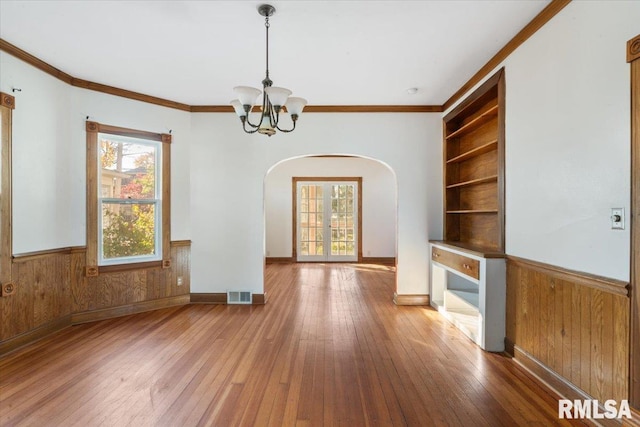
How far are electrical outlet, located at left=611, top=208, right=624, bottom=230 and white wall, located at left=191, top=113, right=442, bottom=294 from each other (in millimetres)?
2581

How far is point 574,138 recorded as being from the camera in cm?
209

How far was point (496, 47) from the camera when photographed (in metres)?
2.88

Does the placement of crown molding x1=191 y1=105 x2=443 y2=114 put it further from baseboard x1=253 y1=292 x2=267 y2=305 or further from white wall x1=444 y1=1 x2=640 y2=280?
baseboard x1=253 y1=292 x2=267 y2=305

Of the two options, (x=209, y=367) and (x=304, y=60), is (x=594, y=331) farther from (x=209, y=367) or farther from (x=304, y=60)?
(x=304, y=60)

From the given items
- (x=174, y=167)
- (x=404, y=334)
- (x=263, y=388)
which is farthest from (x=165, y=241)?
(x=404, y=334)

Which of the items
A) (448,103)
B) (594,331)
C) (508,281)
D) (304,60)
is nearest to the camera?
(594,331)

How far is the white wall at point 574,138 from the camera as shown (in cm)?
177

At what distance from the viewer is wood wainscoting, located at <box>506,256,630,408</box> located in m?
1.79

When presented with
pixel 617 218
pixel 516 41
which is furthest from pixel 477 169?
pixel 617 218

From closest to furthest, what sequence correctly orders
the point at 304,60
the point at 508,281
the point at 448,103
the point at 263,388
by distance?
the point at 263,388
the point at 508,281
the point at 304,60
the point at 448,103

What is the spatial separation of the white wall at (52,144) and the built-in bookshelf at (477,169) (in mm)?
3941

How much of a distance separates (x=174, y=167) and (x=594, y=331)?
4.63 m

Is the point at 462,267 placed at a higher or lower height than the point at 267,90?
lower

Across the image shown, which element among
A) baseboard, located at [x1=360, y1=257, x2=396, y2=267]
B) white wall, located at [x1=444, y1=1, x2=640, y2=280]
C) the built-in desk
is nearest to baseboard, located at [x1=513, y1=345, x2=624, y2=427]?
the built-in desk
